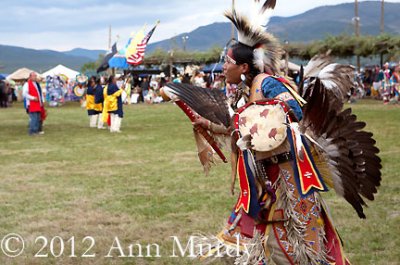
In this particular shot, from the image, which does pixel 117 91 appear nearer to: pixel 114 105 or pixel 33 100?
pixel 114 105

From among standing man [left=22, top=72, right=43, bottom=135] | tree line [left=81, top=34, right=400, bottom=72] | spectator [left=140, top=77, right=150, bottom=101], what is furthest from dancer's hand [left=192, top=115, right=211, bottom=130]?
spectator [left=140, top=77, right=150, bottom=101]

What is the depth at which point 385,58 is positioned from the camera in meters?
33.5

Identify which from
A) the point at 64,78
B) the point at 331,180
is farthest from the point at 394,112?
the point at 64,78

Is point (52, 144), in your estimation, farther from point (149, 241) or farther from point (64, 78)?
point (64, 78)

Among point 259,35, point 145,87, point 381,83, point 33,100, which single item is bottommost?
point 145,87

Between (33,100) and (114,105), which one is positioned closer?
(33,100)

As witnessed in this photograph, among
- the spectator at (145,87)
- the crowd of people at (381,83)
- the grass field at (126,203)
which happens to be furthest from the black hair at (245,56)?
the spectator at (145,87)

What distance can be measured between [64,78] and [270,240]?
33.1 metres

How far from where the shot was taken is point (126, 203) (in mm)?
6859

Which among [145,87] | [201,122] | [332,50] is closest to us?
[201,122]

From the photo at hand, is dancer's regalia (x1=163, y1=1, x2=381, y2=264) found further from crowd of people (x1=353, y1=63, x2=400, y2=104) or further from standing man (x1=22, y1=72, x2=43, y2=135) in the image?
crowd of people (x1=353, y1=63, x2=400, y2=104)

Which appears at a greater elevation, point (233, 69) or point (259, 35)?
point (259, 35)

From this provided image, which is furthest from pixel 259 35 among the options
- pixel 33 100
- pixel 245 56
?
pixel 33 100

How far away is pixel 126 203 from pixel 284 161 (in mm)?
3676
